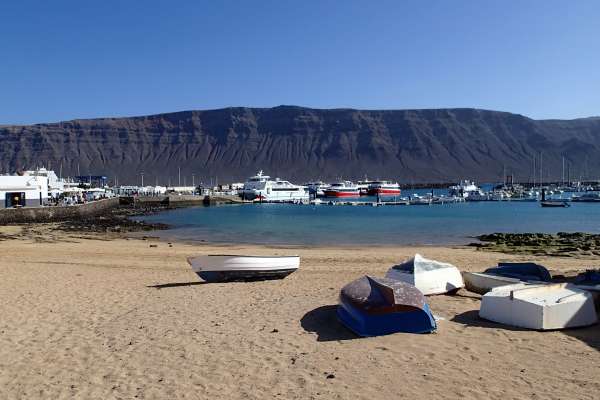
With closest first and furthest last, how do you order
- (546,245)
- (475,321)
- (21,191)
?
(475,321), (546,245), (21,191)

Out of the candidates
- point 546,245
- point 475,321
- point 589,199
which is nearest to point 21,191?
point 546,245

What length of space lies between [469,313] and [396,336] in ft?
8.84

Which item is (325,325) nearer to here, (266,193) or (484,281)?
(484,281)

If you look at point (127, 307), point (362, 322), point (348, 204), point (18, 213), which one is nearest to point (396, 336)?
point (362, 322)

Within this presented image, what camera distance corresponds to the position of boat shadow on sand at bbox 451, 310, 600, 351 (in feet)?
29.4

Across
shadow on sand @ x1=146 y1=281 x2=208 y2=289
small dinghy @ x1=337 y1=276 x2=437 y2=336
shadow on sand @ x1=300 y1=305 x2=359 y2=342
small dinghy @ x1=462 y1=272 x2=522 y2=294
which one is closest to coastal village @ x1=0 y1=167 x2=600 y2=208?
shadow on sand @ x1=146 y1=281 x2=208 y2=289

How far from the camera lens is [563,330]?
9578mm

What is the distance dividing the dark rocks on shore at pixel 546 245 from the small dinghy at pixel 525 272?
11.5m

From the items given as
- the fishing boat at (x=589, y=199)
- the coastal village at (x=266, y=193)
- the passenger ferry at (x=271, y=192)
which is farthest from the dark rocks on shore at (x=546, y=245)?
the passenger ferry at (x=271, y=192)

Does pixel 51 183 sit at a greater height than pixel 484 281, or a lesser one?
greater

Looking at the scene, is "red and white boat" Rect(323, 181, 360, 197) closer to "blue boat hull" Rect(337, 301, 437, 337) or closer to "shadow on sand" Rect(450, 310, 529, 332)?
"shadow on sand" Rect(450, 310, 529, 332)

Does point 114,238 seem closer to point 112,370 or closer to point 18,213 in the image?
point 18,213

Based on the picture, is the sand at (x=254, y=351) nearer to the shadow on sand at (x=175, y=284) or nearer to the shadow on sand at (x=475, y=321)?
the shadow on sand at (x=475, y=321)

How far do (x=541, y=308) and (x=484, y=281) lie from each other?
362cm
